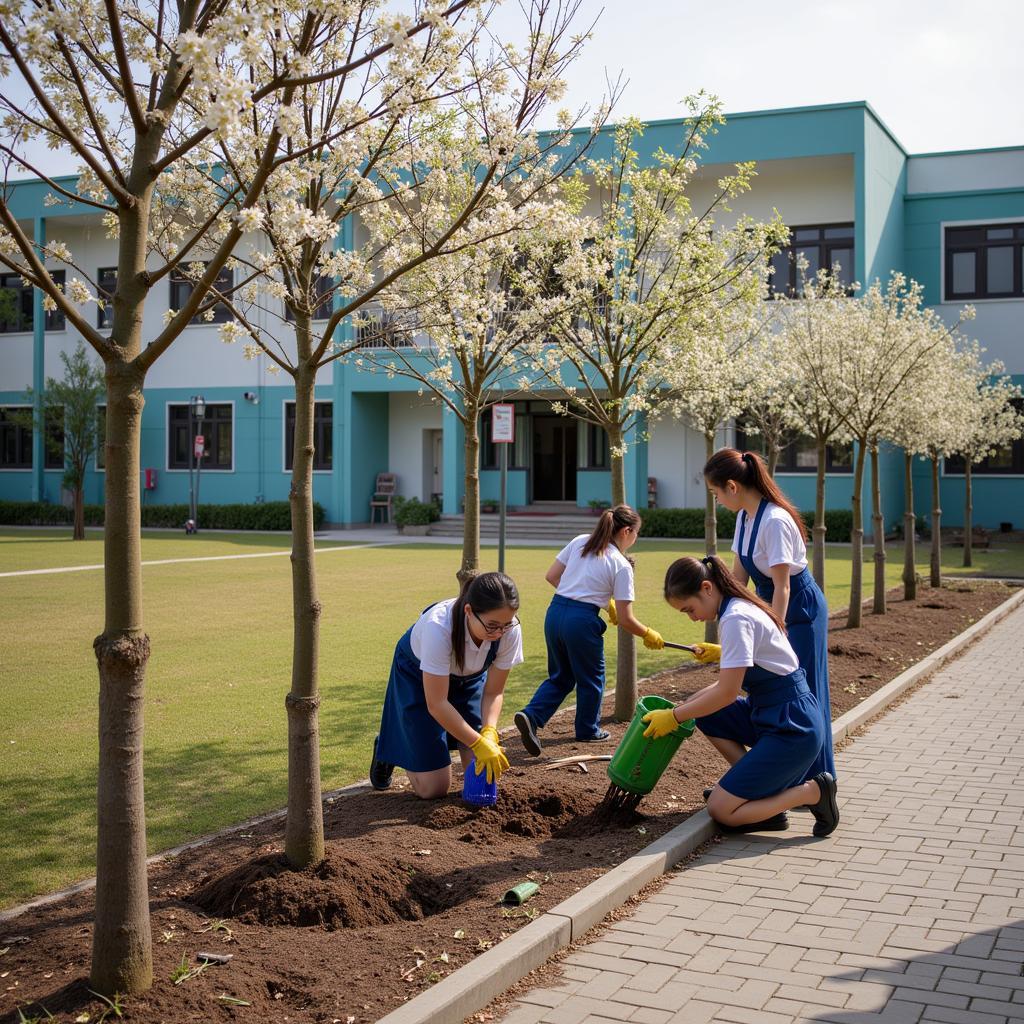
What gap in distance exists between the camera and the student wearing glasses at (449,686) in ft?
17.9

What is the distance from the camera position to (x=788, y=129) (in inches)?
1109

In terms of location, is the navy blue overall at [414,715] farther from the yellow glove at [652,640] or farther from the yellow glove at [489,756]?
the yellow glove at [652,640]

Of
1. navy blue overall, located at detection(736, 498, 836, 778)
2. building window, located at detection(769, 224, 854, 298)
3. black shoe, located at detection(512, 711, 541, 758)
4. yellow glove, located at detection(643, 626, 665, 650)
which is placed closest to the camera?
navy blue overall, located at detection(736, 498, 836, 778)

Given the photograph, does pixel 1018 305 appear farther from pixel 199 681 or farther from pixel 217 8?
pixel 217 8

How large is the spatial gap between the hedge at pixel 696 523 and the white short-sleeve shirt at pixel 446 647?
22.6 metres

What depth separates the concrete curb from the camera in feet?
11.9

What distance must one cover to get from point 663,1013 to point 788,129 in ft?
89.8


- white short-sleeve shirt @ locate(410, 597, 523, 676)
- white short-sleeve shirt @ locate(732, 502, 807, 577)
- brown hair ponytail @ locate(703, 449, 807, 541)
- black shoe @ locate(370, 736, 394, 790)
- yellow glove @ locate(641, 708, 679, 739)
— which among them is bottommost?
black shoe @ locate(370, 736, 394, 790)

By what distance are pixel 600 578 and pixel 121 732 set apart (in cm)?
436

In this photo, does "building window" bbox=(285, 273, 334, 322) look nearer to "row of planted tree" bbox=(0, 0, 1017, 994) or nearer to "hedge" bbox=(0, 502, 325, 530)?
"row of planted tree" bbox=(0, 0, 1017, 994)

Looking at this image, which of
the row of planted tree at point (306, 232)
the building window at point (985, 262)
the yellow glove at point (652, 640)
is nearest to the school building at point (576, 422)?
the building window at point (985, 262)

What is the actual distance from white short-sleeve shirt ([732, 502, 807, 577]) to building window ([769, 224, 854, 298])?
23.4 metres

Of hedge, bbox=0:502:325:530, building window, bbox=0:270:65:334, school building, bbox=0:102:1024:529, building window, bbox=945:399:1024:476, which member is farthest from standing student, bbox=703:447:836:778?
building window, bbox=0:270:65:334

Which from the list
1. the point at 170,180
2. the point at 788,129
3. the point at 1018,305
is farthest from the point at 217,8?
the point at 1018,305
